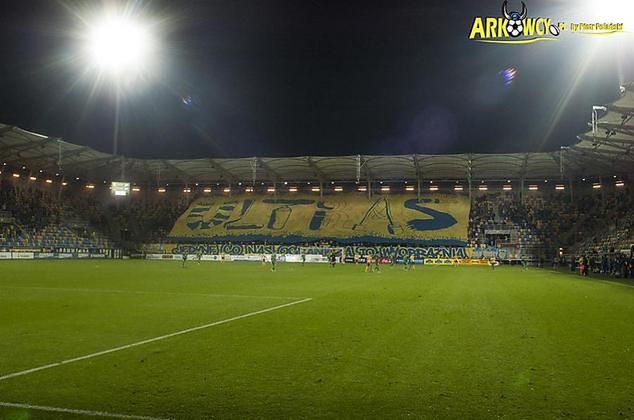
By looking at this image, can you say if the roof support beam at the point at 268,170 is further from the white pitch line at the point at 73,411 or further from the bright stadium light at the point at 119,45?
the white pitch line at the point at 73,411

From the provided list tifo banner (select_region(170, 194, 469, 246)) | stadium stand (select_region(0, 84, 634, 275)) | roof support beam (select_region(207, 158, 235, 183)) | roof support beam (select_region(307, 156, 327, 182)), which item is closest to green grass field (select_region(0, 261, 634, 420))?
stadium stand (select_region(0, 84, 634, 275))

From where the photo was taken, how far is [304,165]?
6519cm

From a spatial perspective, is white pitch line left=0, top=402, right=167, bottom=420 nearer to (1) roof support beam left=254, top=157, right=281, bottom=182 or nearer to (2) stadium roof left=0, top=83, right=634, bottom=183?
(2) stadium roof left=0, top=83, right=634, bottom=183

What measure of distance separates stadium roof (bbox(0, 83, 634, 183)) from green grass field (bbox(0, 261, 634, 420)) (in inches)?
1565

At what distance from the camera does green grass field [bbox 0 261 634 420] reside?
5859 mm

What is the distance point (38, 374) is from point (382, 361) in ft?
16.6

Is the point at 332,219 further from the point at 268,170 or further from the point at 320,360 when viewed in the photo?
→ the point at 320,360

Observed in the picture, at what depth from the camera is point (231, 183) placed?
76.8 meters

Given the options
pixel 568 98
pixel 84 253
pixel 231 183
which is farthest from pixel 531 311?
pixel 231 183

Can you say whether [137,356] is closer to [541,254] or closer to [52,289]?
[52,289]

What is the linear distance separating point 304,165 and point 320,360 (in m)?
57.6

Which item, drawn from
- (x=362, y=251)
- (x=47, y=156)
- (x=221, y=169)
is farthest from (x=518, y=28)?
(x=47, y=156)

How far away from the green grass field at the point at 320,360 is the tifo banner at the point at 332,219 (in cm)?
4708

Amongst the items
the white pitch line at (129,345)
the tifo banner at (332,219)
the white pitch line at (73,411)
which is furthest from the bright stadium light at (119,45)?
the white pitch line at (73,411)
